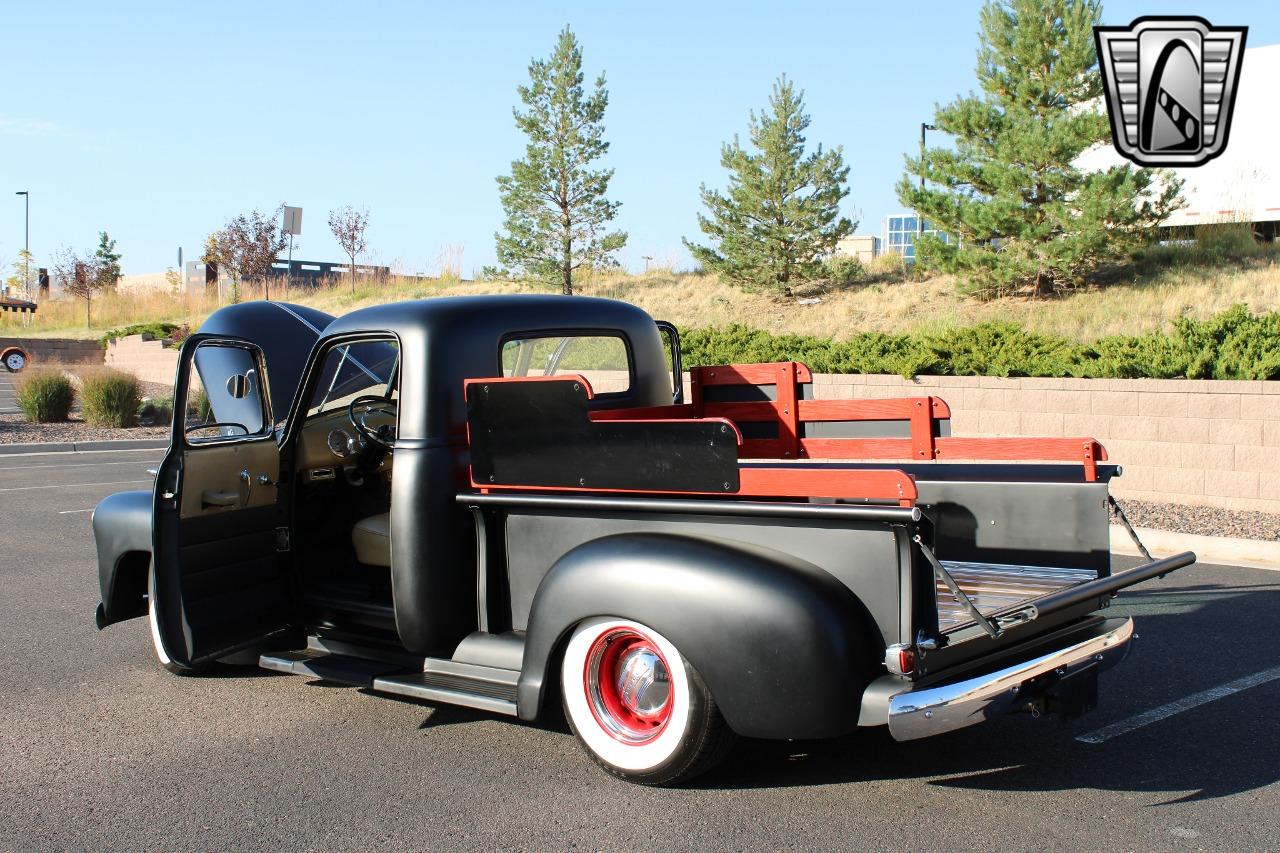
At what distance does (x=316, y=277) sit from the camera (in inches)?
1686

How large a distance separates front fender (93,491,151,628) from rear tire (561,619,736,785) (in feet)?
7.98

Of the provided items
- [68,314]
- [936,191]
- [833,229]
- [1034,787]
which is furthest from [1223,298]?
[68,314]

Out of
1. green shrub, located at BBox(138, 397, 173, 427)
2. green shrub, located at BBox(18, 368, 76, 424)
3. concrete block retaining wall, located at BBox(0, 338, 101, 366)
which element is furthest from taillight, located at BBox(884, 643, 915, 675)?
concrete block retaining wall, located at BBox(0, 338, 101, 366)

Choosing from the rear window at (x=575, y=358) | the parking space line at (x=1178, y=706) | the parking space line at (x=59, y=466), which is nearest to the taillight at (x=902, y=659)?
the parking space line at (x=1178, y=706)

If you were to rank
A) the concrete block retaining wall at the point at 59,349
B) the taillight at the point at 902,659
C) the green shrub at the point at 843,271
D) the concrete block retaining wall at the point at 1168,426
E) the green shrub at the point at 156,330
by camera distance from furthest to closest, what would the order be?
the concrete block retaining wall at the point at 59,349
the green shrub at the point at 156,330
the green shrub at the point at 843,271
the concrete block retaining wall at the point at 1168,426
the taillight at the point at 902,659

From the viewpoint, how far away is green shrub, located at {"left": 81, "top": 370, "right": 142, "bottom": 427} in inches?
768

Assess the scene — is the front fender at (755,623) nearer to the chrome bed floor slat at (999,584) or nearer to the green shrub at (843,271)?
the chrome bed floor slat at (999,584)

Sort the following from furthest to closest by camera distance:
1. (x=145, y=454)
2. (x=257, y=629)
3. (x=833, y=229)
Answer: (x=833, y=229) → (x=145, y=454) → (x=257, y=629)

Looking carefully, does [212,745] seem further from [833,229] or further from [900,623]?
[833,229]

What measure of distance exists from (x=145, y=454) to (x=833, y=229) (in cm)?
1404

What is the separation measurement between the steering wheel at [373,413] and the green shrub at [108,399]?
16.0m

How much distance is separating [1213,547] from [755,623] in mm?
5997

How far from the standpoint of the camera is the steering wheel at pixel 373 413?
5133 mm

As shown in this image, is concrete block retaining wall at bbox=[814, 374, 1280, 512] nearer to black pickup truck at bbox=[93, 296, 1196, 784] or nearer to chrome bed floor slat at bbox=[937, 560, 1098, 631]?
black pickup truck at bbox=[93, 296, 1196, 784]
